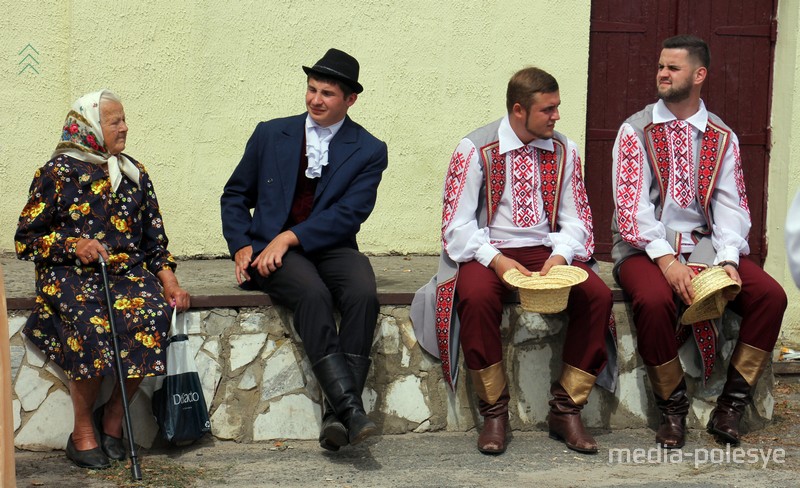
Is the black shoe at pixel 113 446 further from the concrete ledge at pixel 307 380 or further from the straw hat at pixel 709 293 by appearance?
the straw hat at pixel 709 293

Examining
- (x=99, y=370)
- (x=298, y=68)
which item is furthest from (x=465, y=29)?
(x=99, y=370)

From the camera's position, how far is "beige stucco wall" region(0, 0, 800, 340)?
653 cm

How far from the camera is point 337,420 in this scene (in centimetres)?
481

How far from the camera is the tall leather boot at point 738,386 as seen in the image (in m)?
5.38

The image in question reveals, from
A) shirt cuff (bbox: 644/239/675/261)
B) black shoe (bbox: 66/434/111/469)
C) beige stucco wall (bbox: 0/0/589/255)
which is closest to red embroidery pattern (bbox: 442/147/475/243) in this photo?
shirt cuff (bbox: 644/239/675/261)

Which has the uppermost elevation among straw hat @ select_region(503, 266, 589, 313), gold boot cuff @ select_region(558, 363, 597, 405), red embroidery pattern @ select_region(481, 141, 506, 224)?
red embroidery pattern @ select_region(481, 141, 506, 224)

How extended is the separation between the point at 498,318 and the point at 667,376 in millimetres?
887

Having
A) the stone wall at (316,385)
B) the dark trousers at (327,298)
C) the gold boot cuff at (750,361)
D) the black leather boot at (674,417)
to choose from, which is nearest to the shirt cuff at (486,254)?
the stone wall at (316,385)

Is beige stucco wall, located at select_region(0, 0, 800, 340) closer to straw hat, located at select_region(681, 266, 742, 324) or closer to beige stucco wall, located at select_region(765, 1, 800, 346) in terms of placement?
beige stucco wall, located at select_region(765, 1, 800, 346)

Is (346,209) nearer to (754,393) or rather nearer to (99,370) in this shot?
(99,370)

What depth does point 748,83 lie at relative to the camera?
7.69 m

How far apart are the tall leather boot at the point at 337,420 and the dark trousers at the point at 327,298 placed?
0.04 metres

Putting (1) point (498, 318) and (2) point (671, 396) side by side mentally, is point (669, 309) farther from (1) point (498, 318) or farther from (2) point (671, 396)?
(1) point (498, 318)

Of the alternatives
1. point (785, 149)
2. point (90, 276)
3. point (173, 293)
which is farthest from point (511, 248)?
point (785, 149)
